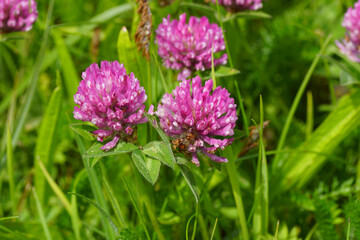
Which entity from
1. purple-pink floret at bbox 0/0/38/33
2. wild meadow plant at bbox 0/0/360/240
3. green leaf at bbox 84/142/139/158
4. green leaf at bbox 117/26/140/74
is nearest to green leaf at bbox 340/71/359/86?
wild meadow plant at bbox 0/0/360/240

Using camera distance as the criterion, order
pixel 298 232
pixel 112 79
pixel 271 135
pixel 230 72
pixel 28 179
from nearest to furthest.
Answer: pixel 112 79 → pixel 230 72 → pixel 298 232 → pixel 28 179 → pixel 271 135

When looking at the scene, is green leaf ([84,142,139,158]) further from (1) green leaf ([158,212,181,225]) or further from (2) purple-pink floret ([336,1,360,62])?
(2) purple-pink floret ([336,1,360,62])

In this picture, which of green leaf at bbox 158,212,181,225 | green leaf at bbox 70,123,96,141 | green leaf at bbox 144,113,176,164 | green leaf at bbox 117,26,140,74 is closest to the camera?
green leaf at bbox 144,113,176,164

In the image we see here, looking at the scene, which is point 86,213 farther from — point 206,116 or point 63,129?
point 206,116

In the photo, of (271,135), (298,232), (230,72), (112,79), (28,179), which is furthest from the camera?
(271,135)

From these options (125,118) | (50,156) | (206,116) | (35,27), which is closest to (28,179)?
(50,156)

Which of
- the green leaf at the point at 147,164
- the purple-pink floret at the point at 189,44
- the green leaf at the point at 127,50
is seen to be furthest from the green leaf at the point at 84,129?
the purple-pink floret at the point at 189,44

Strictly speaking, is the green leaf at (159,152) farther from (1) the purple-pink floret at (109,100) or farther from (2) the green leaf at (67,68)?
(2) the green leaf at (67,68)
